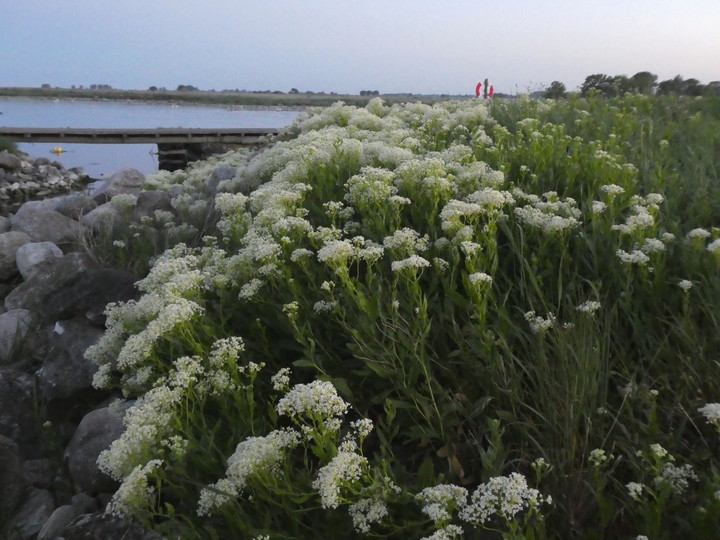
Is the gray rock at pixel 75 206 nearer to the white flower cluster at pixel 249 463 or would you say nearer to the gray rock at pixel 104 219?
the gray rock at pixel 104 219

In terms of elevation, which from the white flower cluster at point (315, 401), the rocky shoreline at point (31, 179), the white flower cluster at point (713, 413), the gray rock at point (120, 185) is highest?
the white flower cluster at point (713, 413)

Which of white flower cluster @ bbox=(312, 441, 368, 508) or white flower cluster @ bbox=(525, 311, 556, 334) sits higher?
white flower cluster @ bbox=(525, 311, 556, 334)

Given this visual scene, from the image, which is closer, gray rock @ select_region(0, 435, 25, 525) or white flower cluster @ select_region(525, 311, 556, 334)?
white flower cluster @ select_region(525, 311, 556, 334)

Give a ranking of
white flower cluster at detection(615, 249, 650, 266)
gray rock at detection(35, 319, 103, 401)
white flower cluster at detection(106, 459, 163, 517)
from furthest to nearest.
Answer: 1. gray rock at detection(35, 319, 103, 401)
2. white flower cluster at detection(615, 249, 650, 266)
3. white flower cluster at detection(106, 459, 163, 517)

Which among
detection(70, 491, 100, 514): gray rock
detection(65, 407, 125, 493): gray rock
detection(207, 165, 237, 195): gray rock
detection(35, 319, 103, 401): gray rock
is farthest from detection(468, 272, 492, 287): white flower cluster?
A: detection(207, 165, 237, 195): gray rock

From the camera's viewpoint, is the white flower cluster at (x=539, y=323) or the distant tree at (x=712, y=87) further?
the distant tree at (x=712, y=87)

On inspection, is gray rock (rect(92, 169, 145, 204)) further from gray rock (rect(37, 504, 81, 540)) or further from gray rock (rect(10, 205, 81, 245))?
gray rock (rect(37, 504, 81, 540))

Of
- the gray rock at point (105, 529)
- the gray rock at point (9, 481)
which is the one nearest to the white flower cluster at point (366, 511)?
the gray rock at point (105, 529)

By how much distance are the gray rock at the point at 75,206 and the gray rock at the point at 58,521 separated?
652cm

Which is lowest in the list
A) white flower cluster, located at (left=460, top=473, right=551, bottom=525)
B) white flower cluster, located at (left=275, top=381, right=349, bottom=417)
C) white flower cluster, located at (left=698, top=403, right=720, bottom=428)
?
white flower cluster, located at (left=460, top=473, right=551, bottom=525)

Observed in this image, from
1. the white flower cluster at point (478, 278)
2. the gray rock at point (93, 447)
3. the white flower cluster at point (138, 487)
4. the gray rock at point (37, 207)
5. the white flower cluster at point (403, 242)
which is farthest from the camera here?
the gray rock at point (37, 207)

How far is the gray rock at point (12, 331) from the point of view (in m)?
5.58

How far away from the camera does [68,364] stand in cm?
471

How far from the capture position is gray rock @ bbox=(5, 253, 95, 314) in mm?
6328
